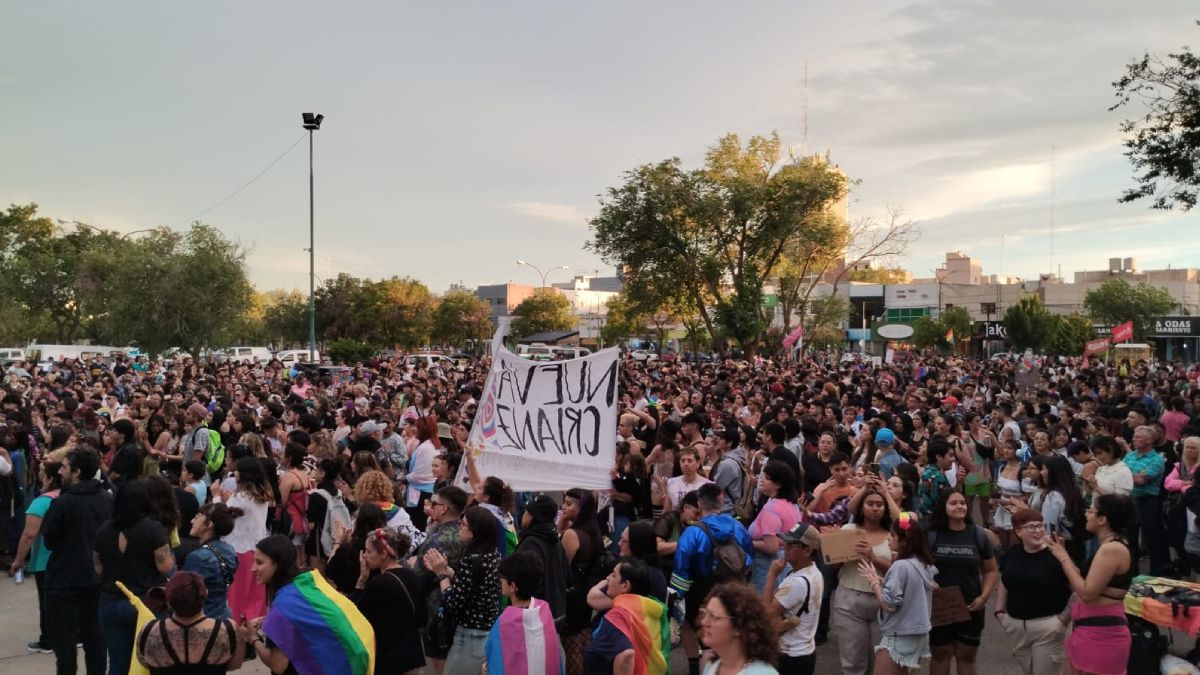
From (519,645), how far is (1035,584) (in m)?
3.24

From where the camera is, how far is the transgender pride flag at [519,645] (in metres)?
4.71

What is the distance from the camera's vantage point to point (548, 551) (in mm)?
5605

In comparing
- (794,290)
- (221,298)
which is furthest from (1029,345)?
(221,298)

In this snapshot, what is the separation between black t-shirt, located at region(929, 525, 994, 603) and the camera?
602 cm

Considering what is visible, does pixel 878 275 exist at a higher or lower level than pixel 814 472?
higher

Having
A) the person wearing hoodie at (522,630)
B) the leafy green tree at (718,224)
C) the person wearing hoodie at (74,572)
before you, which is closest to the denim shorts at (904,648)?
the person wearing hoodie at (522,630)

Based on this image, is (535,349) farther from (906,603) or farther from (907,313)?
(906,603)

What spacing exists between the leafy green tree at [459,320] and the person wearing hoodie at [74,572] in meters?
76.1

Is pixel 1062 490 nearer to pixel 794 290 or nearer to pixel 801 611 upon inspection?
pixel 801 611

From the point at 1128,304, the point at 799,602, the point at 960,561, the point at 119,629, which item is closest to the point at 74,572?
the point at 119,629

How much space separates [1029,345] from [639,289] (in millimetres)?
27974

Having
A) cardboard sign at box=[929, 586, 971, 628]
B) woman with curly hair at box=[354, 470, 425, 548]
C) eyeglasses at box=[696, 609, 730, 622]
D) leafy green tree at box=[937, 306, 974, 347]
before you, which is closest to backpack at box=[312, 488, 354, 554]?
woman with curly hair at box=[354, 470, 425, 548]

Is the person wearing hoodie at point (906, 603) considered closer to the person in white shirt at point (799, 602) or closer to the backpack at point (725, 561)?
the person in white shirt at point (799, 602)

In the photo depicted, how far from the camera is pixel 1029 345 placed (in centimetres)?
5681
